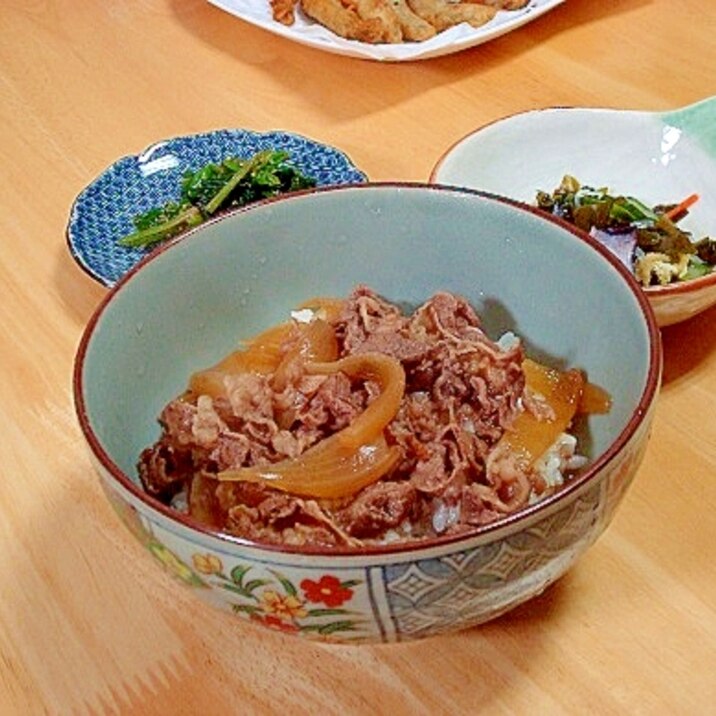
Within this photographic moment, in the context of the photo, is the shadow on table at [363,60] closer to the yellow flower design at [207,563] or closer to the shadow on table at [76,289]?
the shadow on table at [76,289]

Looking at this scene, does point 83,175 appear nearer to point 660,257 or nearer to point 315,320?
point 315,320

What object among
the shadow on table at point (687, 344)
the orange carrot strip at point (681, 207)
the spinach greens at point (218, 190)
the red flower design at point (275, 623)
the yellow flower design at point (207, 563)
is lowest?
the shadow on table at point (687, 344)

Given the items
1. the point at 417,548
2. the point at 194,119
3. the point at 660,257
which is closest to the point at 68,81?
the point at 194,119

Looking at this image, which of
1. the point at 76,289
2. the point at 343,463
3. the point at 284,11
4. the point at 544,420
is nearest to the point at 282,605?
the point at 343,463

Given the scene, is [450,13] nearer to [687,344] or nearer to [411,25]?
[411,25]

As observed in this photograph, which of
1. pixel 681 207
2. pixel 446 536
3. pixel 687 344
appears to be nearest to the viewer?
pixel 446 536

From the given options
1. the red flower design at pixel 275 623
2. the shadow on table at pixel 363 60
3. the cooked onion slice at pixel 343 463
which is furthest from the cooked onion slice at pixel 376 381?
the shadow on table at pixel 363 60
